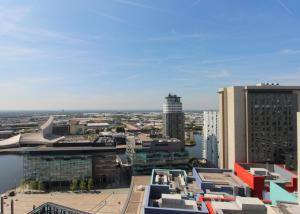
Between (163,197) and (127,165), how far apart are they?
117 ft

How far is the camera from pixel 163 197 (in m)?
18.2

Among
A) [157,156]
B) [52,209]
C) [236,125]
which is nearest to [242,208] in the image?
[52,209]

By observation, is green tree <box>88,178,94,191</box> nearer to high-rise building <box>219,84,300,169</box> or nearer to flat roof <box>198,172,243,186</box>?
flat roof <box>198,172,243,186</box>

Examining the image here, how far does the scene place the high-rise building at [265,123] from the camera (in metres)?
38.3

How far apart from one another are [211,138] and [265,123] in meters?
16.3

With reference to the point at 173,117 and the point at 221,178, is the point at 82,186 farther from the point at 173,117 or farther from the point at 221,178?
the point at 173,117

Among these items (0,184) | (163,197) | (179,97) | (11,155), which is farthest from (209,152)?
(11,155)

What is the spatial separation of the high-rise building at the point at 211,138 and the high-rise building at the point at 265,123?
12760 millimetres

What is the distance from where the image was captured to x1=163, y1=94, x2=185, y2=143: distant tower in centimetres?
6506

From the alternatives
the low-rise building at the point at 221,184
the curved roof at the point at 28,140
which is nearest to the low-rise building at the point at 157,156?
the low-rise building at the point at 221,184

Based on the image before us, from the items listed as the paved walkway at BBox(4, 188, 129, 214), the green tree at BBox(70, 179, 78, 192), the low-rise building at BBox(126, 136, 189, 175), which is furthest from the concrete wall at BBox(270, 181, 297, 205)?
the green tree at BBox(70, 179, 78, 192)

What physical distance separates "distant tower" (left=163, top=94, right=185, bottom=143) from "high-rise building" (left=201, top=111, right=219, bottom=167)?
928 cm

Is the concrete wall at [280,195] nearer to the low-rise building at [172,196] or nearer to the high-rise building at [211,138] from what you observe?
the low-rise building at [172,196]

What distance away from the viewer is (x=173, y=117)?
65.4 metres
